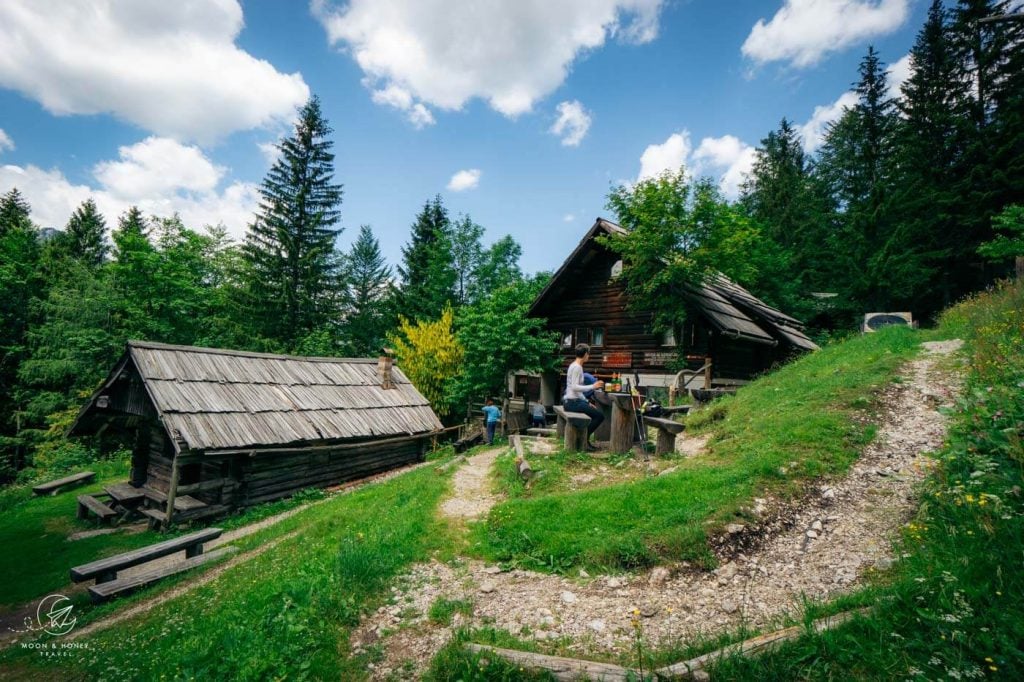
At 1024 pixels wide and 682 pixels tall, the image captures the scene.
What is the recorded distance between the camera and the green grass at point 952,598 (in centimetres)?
247

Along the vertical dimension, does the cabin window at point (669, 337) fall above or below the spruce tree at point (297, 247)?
below

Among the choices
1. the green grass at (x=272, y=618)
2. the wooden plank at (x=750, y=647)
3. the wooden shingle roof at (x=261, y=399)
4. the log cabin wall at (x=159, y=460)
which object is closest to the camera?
the wooden plank at (x=750, y=647)

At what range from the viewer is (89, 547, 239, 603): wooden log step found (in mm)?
7508

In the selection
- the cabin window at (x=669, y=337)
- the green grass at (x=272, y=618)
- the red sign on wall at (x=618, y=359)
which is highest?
the cabin window at (x=669, y=337)

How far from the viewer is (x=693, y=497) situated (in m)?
5.71

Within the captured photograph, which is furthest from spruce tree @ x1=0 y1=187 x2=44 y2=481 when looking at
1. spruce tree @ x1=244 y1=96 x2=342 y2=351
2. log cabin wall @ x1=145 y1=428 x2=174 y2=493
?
log cabin wall @ x1=145 y1=428 x2=174 y2=493

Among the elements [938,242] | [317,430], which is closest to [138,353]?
[317,430]

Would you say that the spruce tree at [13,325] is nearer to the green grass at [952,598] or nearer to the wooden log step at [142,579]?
the wooden log step at [142,579]

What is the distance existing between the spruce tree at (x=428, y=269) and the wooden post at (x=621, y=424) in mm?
27223

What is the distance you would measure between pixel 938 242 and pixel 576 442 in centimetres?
2778

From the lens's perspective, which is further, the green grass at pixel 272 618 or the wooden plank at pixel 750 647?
the green grass at pixel 272 618

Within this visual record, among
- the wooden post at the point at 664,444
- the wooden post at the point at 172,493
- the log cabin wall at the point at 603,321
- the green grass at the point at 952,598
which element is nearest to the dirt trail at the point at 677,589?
the green grass at the point at 952,598

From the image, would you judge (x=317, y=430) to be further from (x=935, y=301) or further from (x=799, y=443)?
(x=935, y=301)

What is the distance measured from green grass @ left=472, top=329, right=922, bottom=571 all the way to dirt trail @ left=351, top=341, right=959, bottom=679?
10.3 inches
